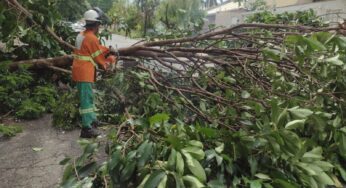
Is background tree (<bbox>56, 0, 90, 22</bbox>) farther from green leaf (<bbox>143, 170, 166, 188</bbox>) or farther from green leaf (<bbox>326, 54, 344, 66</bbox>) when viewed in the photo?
green leaf (<bbox>143, 170, 166, 188</bbox>)

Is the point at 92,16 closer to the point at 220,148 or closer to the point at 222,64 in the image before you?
the point at 222,64

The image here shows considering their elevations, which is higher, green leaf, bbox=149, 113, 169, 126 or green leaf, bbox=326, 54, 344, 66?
green leaf, bbox=326, 54, 344, 66

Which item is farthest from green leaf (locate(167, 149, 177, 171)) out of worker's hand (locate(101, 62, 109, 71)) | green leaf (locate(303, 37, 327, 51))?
worker's hand (locate(101, 62, 109, 71))

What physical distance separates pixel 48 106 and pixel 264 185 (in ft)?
12.0

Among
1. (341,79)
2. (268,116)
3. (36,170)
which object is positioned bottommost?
(36,170)

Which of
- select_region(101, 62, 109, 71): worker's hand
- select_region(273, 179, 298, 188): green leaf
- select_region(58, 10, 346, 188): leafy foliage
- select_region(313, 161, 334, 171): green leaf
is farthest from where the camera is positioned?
select_region(101, 62, 109, 71): worker's hand

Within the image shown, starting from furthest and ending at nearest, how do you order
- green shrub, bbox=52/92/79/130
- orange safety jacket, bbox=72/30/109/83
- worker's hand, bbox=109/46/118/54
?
green shrub, bbox=52/92/79/130 < worker's hand, bbox=109/46/118/54 < orange safety jacket, bbox=72/30/109/83

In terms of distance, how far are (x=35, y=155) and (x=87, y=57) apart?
119 centimetres

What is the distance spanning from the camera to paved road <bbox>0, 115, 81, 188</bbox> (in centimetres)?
311

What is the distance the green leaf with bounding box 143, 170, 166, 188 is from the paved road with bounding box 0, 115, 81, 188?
1.49 m

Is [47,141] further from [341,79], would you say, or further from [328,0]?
[328,0]

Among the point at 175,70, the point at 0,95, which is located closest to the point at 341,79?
the point at 175,70

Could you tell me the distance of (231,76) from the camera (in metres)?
3.96

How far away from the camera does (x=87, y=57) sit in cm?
407
